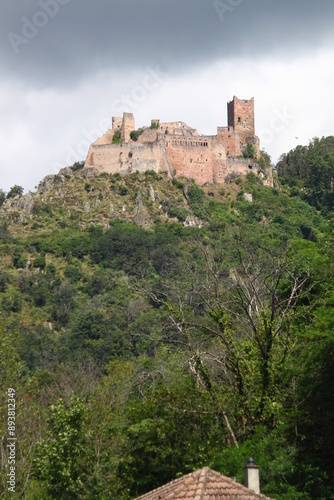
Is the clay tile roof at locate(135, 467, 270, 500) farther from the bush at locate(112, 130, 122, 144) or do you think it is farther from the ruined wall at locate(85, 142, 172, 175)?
the bush at locate(112, 130, 122, 144)

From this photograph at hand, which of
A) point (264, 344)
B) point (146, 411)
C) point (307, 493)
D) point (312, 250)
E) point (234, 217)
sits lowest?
point (307, 493)

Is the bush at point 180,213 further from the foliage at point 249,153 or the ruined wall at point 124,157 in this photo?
the foliage at point 249,153

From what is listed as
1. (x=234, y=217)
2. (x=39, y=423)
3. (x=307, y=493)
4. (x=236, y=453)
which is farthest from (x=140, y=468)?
(x=234, y=217)

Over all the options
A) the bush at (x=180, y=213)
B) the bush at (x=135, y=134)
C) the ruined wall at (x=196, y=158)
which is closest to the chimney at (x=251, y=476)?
the bush at (x=180, y=213)

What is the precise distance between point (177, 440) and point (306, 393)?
144 inches

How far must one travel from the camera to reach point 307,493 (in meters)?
21.3

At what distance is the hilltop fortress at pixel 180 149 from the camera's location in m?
99.2

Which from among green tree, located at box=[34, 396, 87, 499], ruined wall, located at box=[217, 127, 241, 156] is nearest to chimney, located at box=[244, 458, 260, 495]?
green tree, located at box=[34, 396, 87, 499]

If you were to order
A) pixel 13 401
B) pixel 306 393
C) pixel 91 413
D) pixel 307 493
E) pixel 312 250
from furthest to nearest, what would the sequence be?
pixel 312 250
pixel 91 413
pixel 13 401
pixel 306 393
pixel 307 493

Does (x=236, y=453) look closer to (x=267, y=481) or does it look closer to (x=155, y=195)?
(x=267, y=481)

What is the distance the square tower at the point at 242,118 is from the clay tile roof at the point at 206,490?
92203mm

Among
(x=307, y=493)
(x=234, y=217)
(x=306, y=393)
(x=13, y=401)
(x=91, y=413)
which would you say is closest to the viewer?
(x=307, y=493)

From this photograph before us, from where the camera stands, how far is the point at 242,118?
360 ft

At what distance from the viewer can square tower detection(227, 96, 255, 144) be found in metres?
109
